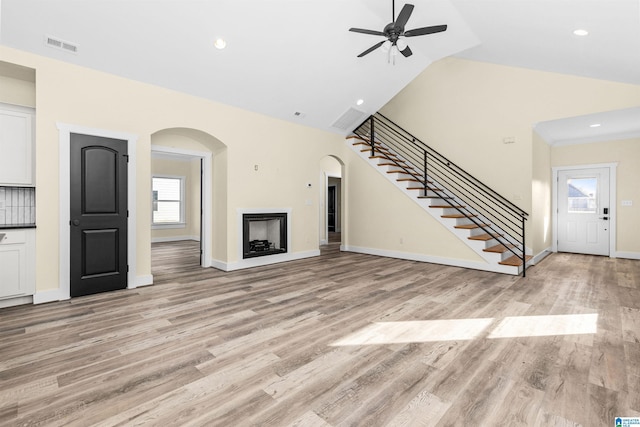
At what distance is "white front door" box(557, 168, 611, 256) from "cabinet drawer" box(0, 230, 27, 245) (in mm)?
10413

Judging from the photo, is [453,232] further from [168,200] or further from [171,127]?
[168,200]

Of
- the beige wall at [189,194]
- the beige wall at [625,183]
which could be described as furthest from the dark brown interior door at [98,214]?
the beige wall at [625,183]

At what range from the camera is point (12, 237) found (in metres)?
3.46

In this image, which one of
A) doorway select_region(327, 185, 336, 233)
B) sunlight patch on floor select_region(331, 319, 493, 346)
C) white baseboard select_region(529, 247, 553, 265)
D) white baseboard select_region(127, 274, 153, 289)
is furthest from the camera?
doorway select_region(327, 185, 336, 233)

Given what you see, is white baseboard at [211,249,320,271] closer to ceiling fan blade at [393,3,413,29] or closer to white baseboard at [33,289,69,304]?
white baseboard at [33,289,69,304]

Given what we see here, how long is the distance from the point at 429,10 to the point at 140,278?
229 inches

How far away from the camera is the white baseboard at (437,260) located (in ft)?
17.3

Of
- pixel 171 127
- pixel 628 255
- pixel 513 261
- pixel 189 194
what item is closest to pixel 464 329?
pixel 513 261

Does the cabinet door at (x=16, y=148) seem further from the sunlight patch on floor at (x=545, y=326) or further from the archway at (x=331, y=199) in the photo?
the sunlight patch on floor at (x=545, y=326)

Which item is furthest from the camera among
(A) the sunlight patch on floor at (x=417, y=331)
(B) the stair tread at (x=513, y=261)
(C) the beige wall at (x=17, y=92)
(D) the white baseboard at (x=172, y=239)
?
(D) the white baseboard at (x=172, y=239)

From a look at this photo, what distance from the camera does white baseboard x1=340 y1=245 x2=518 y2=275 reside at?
5285 millimetres

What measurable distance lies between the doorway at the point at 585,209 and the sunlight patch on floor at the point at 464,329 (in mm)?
5252

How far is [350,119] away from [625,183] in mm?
6261

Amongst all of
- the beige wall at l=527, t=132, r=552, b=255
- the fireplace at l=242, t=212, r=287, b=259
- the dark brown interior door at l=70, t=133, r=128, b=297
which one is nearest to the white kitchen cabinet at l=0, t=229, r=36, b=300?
the dark brown interior door at l=70, t=133, r=128, b=297
